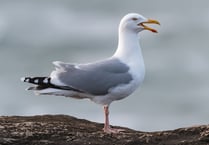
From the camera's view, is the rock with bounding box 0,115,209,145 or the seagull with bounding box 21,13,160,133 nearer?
the rock with bounding box 0,115,209,145

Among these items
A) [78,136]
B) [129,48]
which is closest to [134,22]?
[129,48]

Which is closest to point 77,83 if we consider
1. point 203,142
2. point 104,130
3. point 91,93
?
point 91,93

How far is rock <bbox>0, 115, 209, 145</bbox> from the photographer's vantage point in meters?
5.59

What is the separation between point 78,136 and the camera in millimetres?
5699

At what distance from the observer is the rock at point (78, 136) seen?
5.59 meters

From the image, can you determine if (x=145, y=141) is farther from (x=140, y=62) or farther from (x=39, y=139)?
(x=140, y=62)

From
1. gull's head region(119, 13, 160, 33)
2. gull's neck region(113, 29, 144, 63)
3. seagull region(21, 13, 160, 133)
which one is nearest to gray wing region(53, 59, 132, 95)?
seagull region(21, 13, 160, 133)

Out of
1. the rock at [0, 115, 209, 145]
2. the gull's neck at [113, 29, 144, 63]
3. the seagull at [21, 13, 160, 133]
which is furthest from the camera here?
the gull's neck at [113, 29, 144, 63]

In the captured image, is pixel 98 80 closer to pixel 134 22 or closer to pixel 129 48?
pixel 129 48

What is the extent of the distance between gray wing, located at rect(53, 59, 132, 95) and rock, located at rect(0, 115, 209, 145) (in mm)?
559

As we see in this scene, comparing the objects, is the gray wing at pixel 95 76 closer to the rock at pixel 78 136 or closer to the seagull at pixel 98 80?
the seagull at pixel 98 80

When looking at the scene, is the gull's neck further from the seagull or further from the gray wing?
the gray wing

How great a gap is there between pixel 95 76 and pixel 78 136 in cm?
112

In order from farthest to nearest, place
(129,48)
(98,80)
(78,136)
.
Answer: (129,48) → (98,80) → (78,136)
